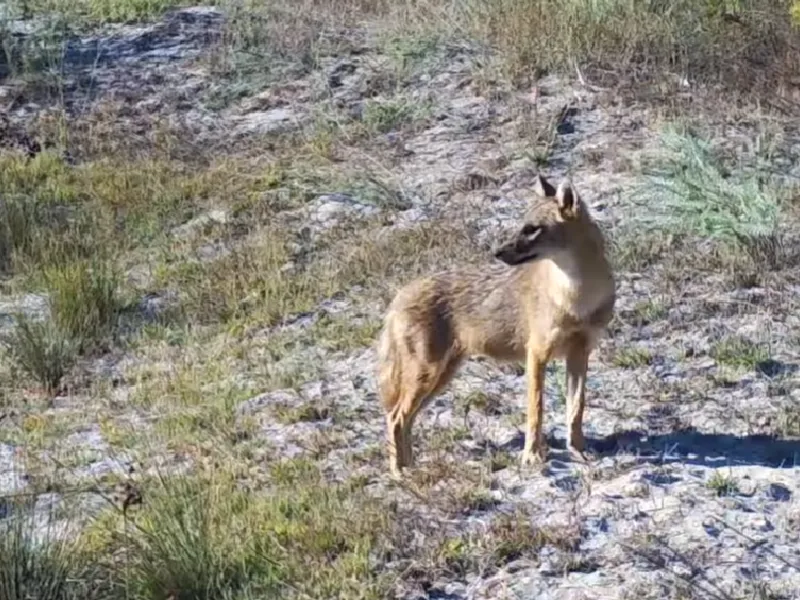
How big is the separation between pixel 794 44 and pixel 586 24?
67.4 inches

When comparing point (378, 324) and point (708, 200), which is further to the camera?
point (708, 200)

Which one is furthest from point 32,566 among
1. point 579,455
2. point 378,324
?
point 378,324

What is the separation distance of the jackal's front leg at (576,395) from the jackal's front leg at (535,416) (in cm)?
14

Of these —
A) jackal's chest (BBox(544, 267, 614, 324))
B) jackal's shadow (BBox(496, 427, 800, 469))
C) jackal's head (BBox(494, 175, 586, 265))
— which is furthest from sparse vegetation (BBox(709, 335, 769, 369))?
jackal's head (BBox(494, 175, 586, 265))

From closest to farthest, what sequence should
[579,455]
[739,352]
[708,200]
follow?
1. [579,455]
2. [739,352]
3. [708,200]

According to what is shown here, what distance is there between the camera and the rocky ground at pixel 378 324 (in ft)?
21.0

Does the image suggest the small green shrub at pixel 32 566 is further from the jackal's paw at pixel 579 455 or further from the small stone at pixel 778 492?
the small stone at pixel 778 492

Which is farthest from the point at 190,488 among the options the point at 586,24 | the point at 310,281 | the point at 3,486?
the point at 586,24

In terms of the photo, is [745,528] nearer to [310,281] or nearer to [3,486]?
[3,486]

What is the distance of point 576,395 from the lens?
7277 millimetres

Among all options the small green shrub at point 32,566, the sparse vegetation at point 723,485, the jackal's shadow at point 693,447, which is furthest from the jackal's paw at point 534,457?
the small green shrub at point 32,566

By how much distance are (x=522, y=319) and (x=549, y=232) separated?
426mm

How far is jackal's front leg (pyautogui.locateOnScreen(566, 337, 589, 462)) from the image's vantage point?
23.8 ft

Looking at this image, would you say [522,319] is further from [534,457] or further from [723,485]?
[723,485]
